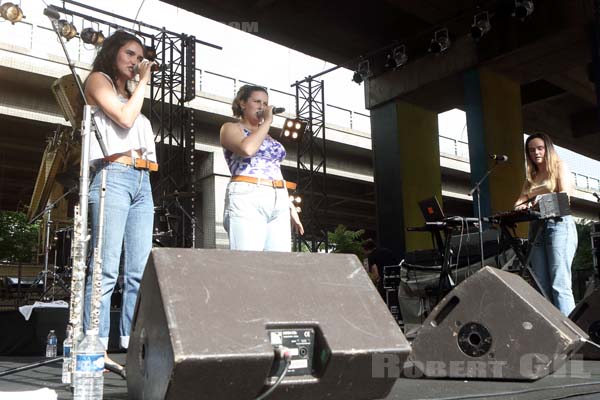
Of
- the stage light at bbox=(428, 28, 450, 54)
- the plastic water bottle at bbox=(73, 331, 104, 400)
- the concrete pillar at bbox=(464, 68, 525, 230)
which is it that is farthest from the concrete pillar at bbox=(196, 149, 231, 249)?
the plastic water bottle at bbox=(73, 331, 104, 400)

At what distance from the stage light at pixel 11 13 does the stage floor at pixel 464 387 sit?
6501 millimetres

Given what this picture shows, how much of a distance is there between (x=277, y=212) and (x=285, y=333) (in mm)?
1147

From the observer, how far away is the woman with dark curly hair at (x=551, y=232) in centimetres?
384

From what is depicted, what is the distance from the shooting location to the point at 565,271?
3.84 metres

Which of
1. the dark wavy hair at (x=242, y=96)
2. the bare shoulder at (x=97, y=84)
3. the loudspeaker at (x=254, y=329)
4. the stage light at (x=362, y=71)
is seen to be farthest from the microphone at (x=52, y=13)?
the stage light at (x=362, y=71)

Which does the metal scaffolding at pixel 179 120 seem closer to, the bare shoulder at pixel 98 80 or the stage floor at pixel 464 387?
the stage floor at pixel 464 387

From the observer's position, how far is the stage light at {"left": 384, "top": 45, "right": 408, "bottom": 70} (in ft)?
32.7

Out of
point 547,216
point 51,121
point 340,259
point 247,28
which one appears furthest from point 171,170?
point 340,259

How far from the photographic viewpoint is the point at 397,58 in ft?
32.9

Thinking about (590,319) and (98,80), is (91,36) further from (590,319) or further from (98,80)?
(590,319)

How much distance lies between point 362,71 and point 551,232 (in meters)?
6.99

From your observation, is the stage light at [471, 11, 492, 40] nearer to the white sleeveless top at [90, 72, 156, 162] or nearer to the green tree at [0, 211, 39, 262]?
the white sleeveless top at [90, 72, 156, 162]

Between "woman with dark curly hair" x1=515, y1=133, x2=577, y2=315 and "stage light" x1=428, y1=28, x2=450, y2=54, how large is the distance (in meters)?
5.47

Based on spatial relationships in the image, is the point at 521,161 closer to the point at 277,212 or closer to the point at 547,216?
the point at 547,216
